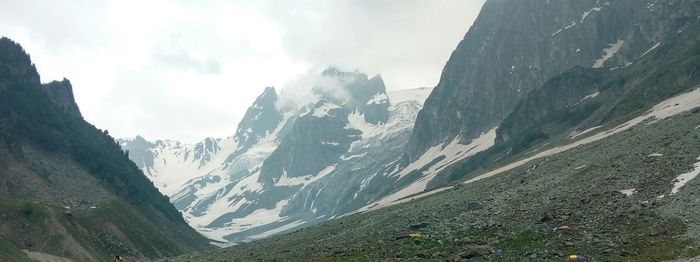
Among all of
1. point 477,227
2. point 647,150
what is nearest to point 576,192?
point 477,227

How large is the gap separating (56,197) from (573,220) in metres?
123

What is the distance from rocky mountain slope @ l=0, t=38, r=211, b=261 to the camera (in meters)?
107

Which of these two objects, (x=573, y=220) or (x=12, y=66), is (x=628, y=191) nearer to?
(x=573, y=220)

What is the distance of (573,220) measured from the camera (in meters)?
48.6

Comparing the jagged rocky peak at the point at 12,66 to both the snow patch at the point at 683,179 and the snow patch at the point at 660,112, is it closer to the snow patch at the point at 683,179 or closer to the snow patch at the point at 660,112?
the snow patch at the point at 660,112

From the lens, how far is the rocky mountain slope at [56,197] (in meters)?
107

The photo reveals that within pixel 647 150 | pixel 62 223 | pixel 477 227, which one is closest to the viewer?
pixel 477 227

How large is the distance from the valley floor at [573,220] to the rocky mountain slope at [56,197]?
59294 mm

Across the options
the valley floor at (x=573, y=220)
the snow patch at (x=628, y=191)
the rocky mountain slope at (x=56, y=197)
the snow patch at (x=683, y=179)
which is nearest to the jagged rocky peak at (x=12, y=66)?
the rocky mountain slope at (x=56, y=197)

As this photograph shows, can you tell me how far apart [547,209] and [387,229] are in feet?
59.1

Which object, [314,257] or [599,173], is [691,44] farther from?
[314,257]

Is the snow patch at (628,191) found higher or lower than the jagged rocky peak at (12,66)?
lower

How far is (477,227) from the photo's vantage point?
53.1m

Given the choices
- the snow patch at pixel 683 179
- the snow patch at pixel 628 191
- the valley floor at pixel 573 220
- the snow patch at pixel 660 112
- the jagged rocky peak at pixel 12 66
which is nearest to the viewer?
the valley floor at pixel 573 220
